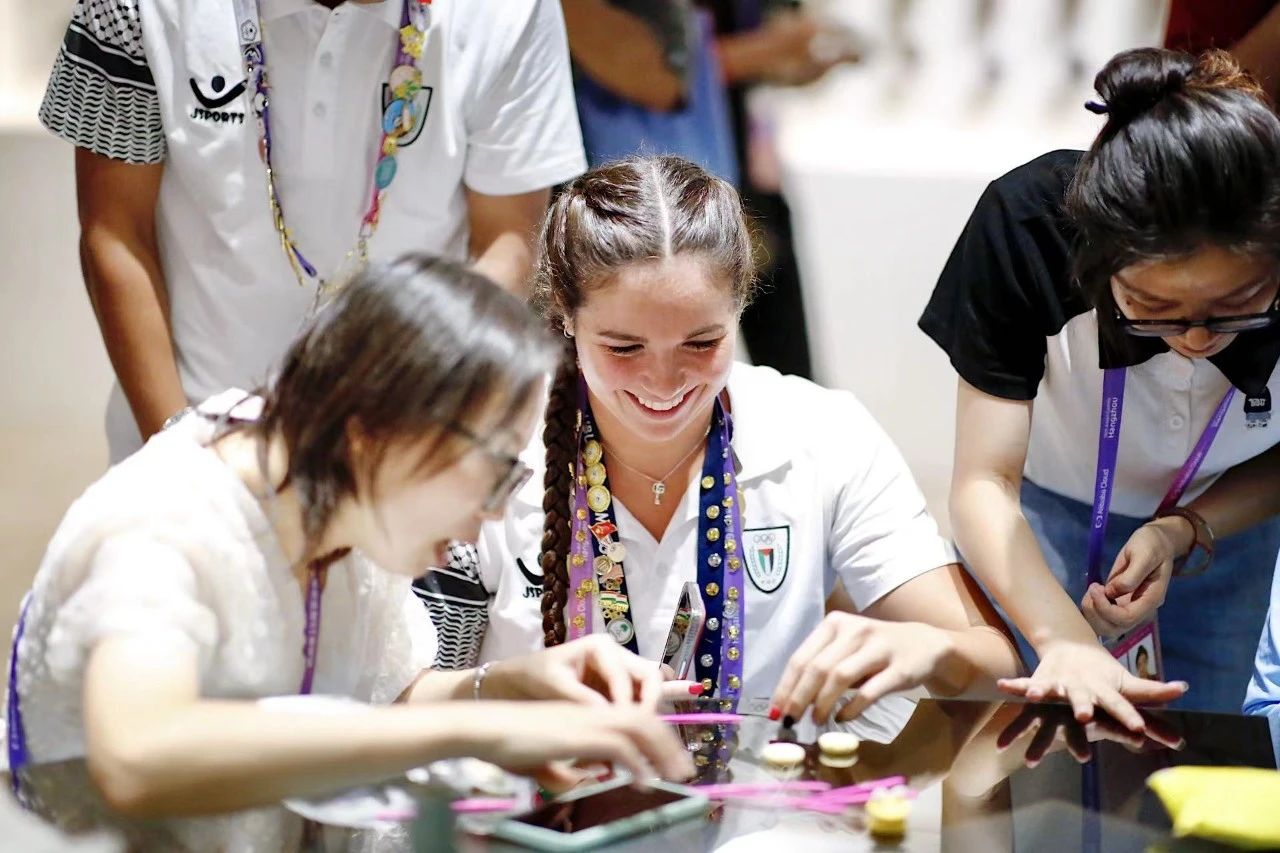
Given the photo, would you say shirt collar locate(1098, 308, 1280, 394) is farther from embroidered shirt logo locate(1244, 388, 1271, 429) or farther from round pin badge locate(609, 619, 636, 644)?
round pin badge locate(609, 619, 636, 644)

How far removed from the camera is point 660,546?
6.31 feet

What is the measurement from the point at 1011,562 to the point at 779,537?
30 centimetres

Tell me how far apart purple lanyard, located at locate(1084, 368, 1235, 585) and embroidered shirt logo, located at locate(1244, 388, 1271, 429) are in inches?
1.0

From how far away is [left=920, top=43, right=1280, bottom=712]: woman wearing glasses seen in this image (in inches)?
65.3

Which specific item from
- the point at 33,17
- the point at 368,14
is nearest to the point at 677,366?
the point at 368,14

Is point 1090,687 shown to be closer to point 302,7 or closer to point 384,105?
point 384,105

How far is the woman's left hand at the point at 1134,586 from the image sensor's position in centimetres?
Answer: 190

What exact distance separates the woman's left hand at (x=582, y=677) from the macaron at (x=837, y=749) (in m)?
0.16

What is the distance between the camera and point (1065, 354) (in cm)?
201

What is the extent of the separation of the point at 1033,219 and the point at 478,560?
32.9 inches

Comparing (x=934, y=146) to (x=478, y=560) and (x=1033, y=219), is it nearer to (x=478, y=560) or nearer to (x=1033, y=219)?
(x=1033, y=219)

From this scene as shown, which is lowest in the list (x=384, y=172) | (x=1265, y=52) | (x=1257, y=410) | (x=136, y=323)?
(x=1257, y=410)

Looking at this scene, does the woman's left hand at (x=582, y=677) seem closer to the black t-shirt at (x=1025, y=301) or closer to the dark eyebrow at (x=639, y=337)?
the dark eyebrow at (x=639, y=337)

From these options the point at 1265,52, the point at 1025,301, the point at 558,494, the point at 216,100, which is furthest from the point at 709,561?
the point at 1265,52
